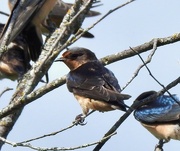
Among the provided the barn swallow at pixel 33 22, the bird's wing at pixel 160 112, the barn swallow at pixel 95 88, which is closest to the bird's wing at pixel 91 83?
the barn swallow at pixel 95 88

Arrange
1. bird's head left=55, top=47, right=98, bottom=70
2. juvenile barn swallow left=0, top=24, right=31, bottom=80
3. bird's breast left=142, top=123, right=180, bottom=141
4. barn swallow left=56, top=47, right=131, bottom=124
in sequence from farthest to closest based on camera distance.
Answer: juvenile barn swallow left=0, top=24, right=31, bottom=80
bird's breast left=142, top=123, right=180, bottom=141
bird's head left=55, top=47, right=98, bottom=70
barn swallow left=56, top=47, right=131, bottom=124

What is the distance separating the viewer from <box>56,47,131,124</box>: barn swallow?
559 cm

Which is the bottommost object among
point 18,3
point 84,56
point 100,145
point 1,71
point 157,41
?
point 1,71

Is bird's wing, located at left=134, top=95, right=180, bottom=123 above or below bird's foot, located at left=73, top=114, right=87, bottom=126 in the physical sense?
below

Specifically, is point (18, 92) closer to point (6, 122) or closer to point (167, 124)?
point (6, 122)

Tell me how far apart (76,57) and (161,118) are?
3.68 ft

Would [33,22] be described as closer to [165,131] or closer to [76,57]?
[76,57]

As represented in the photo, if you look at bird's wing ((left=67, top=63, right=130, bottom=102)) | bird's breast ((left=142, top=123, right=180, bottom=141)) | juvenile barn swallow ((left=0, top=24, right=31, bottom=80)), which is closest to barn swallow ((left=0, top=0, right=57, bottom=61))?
juvenile barn swallow ((left=0, top=24, right=31, bottom=80))

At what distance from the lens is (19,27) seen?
7.43 metres

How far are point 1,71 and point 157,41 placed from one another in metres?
3.82

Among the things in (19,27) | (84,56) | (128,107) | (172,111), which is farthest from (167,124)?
Result: (128,107)

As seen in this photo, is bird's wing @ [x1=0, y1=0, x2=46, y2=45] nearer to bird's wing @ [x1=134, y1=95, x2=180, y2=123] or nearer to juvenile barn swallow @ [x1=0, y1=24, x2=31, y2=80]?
juvenile barn swallow @ [x1=0, y1=24, x2=31, y2=80]

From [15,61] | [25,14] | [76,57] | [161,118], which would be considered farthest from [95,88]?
[15,61]

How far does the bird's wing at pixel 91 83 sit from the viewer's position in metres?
5.85
